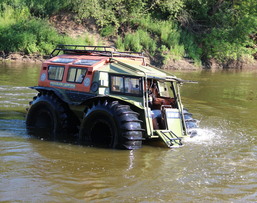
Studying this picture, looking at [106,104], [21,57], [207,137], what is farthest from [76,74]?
[21,57]

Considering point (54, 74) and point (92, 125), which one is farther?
point (54, 74)

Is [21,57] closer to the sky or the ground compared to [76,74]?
closer to the sky

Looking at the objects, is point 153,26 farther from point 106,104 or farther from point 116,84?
point 106,104

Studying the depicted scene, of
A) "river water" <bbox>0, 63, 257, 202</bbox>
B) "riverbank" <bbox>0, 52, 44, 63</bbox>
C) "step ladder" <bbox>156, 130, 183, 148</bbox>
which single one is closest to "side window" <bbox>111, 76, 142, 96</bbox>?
"step ladder" <bbox>156, 130, 183, 148</bbox>

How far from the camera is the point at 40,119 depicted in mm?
12258

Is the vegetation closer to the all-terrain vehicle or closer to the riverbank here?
the riverbank

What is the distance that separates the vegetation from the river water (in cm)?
1844

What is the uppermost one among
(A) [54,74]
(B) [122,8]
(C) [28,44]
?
(B) [122,8]

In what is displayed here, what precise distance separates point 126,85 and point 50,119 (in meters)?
2.45

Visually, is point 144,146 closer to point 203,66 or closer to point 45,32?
point 45,32

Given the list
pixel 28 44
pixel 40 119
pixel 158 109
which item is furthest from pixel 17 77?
pixel 158 109

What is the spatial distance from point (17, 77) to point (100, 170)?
14.7m

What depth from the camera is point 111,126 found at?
10.3 meters

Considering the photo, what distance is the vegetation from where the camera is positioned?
32.0 m
